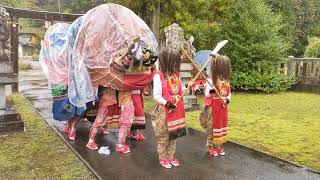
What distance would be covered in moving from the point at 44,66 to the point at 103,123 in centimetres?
169

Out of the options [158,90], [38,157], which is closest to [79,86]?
[38,157]

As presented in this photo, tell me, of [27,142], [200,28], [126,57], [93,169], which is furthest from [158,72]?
[200,28]

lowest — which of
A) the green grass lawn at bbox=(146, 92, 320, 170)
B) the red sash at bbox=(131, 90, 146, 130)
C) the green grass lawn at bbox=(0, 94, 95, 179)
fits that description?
the green grass lawn at bbox=(0, 94, 95, 179)

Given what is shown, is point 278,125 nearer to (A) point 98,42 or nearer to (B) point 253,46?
(A) point 98,42

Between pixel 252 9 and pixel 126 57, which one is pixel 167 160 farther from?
pixel 252 9

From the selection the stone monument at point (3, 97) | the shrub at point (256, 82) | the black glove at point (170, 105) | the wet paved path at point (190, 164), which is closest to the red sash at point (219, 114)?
the wet paved path at point (190, 164)

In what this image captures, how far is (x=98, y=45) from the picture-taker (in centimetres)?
563

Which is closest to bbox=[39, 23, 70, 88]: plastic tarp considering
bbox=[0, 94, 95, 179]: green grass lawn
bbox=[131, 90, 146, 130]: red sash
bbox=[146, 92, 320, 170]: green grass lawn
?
bbox=[0, 94, 95, 179]: green grass lawn

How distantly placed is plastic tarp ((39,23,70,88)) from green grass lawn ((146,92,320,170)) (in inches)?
110

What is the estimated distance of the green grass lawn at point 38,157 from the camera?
15.3 feet

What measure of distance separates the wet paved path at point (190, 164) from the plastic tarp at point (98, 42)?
960mm

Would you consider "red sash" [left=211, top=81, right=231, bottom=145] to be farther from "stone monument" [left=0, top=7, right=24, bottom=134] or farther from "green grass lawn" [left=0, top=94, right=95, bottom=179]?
"stone monument" [left=0, top=7, right=24, bottom=134]

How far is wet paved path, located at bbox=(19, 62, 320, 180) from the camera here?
4641 mm

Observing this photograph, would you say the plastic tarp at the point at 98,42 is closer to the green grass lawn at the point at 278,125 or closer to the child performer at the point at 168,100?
the child performer at the point at 168,100
